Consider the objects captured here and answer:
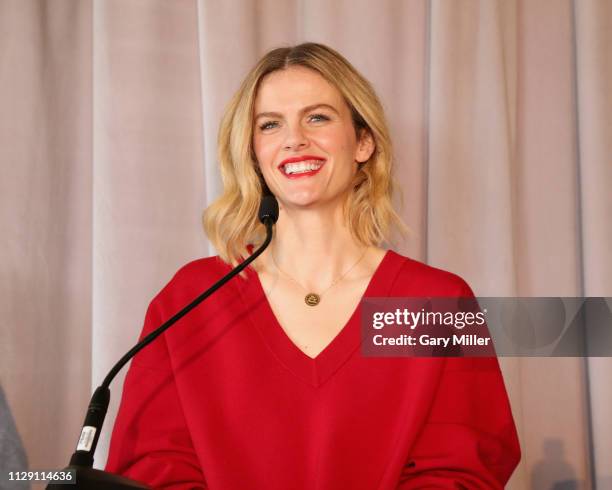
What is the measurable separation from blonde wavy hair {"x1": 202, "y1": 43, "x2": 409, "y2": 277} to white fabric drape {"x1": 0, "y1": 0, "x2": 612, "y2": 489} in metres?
0.13

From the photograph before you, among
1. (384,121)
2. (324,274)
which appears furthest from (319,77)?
(324,274)

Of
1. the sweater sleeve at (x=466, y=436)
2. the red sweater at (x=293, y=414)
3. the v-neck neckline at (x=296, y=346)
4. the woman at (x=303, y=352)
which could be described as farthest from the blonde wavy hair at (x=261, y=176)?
the sweater sleeve at (x=466, y=436)

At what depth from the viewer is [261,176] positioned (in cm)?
164

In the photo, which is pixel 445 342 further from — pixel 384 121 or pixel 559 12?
pixel 559 12

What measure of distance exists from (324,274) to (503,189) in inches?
20.6

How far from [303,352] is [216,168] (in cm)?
53

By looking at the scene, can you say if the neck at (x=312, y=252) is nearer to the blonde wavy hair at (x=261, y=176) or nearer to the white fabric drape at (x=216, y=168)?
the blonde wavy hair at (x=261, y=176)

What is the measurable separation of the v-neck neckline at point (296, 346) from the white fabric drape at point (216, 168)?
1.11 feet

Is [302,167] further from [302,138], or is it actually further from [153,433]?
[153,433]

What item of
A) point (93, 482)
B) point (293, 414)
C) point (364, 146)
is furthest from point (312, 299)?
point (93, 482)

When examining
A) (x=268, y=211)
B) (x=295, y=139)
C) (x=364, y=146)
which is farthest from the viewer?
(x=364, y=146)

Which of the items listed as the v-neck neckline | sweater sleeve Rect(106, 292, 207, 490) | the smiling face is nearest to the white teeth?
the smiling face

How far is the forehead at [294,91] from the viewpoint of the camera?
1524 mm

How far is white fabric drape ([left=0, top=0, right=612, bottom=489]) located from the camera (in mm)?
1671
